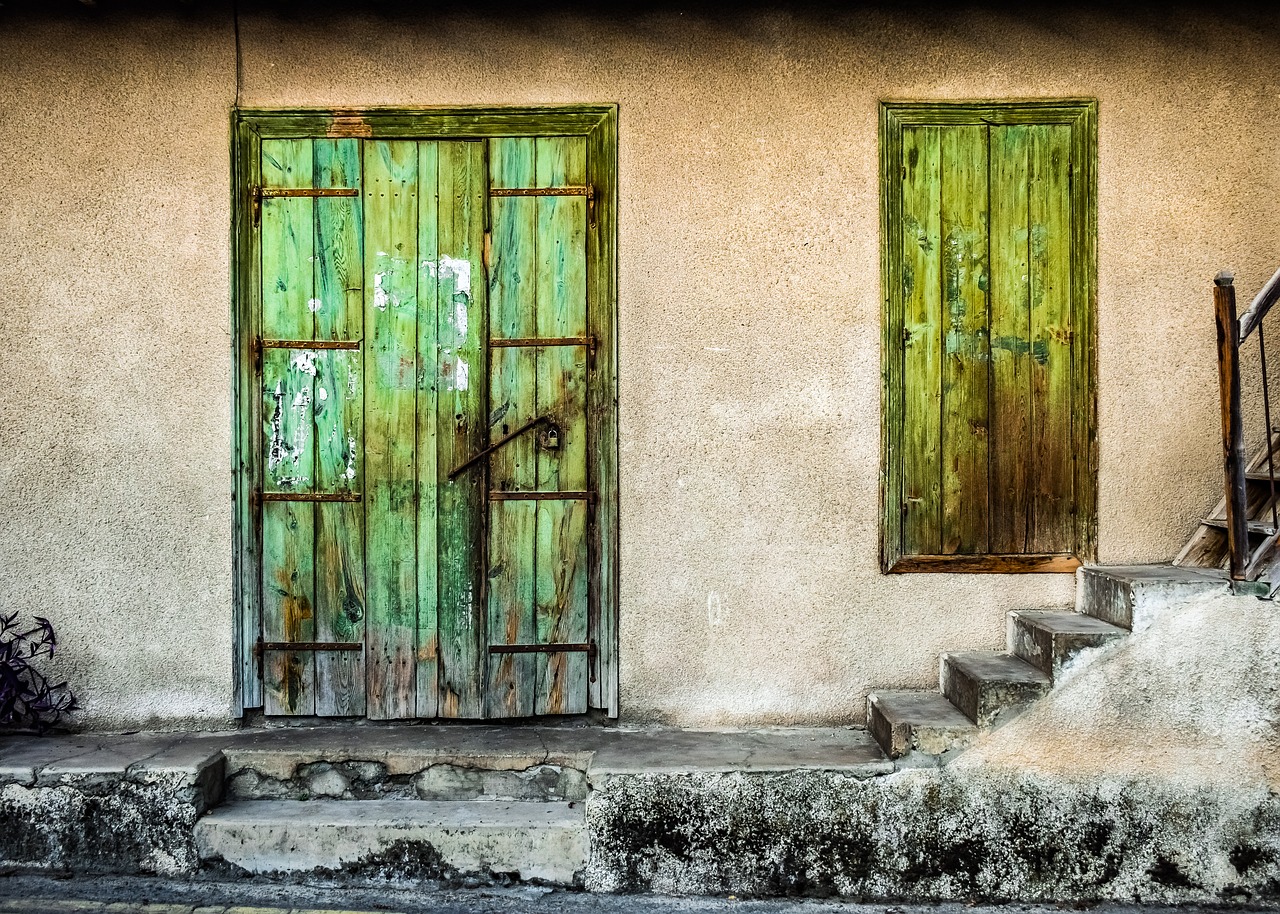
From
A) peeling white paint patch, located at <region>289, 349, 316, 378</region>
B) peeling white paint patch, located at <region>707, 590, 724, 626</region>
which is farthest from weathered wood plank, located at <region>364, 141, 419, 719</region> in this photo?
peeling white paint patch, located at <region>707, 590, 724, 626</region>

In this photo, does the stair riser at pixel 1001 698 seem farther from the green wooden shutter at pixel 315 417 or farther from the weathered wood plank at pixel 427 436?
the green wooden shutter at pixel 315 417

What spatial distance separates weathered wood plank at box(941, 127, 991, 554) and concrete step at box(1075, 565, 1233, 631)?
0.51m

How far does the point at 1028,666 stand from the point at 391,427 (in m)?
2.84

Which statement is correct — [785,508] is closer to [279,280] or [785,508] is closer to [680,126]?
[680,126]

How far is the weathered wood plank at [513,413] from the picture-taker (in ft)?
14.3

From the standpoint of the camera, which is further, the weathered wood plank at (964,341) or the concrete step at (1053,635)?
the weathered wood plank at (964,341)

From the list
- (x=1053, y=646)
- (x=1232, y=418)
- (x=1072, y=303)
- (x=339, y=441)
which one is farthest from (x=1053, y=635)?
(x=339, y=441)

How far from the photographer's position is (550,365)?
436 cm

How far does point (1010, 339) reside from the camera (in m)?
4.35

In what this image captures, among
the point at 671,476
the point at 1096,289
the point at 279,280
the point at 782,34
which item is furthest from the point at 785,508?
the point at 279,280

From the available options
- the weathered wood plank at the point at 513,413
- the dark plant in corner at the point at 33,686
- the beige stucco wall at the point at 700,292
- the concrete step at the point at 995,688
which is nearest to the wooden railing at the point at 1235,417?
the beige stucco wall at the point at 700,292

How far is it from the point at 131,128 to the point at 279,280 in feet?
2.96

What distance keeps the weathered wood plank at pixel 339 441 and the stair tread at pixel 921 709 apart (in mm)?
2238

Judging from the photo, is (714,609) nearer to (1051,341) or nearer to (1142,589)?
(1142,589)
